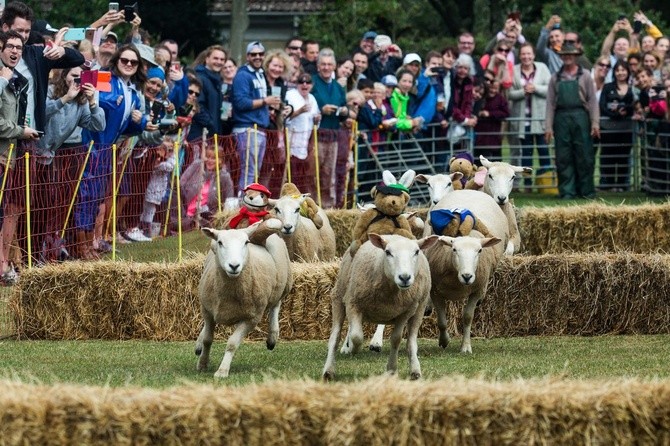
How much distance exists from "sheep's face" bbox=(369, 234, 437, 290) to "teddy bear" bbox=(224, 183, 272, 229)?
2579 mm

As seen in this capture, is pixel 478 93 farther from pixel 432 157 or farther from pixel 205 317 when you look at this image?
pixel 205 317

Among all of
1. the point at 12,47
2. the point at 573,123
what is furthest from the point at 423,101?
the point at 12,47

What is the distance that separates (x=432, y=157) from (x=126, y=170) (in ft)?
35.0

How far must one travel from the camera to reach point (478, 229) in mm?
13367

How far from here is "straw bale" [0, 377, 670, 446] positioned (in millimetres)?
7988

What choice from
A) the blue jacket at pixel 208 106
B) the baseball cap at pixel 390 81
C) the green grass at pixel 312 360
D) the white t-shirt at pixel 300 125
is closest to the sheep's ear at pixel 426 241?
the green grass at pixel 312 360

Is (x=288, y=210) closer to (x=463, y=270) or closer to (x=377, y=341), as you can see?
(x=377, y=341)

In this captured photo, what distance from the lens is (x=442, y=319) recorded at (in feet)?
43.8

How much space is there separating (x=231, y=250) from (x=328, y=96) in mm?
11559

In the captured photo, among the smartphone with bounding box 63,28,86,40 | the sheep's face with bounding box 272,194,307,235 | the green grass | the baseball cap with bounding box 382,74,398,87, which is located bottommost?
the green grass

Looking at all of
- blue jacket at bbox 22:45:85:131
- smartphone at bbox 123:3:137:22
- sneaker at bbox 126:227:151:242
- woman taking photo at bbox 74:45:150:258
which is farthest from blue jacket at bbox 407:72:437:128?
blue jacket at bbox 22:45:85:131

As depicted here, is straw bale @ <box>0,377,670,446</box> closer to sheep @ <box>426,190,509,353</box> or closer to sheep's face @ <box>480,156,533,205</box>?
sheep @ <box>426,190,509,353</box>

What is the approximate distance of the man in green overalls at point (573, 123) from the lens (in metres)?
25.8

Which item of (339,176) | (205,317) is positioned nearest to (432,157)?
(339,176)
